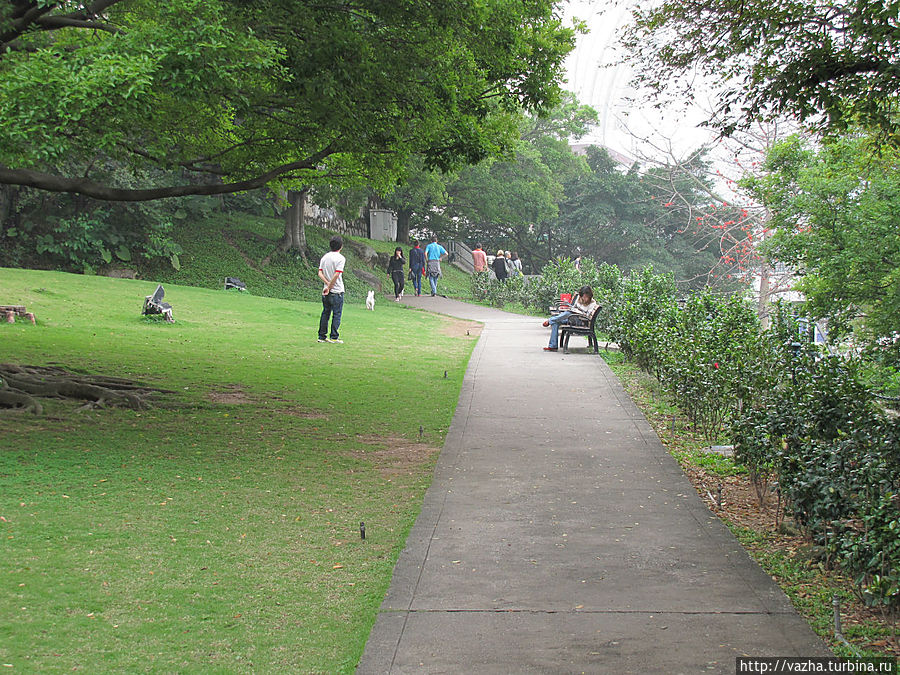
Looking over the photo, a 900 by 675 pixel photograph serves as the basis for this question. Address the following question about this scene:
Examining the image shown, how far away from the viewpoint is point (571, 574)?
468 centimetres

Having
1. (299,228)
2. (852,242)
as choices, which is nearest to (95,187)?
(852,242)

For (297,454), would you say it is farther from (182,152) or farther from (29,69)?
(182,152)

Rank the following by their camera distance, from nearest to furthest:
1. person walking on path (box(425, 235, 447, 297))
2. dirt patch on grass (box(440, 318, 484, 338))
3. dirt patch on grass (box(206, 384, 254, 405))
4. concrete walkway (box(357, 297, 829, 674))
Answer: concrete walkway (box(357, 297, 829, 674))
dirt patch on grass (box(206, 384, 254, 405))
dirt patch on grass (box(440, 318, 484, 338))
person walking on path (box(425, 235, 447, 297))

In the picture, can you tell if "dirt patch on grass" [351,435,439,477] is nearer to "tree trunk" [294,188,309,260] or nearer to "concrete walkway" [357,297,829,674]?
"concrete walkway" [357,297,829,674]

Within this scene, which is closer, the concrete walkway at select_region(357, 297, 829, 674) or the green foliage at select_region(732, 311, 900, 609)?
the concrete walkway at select_region(357, 297, 829, 674)

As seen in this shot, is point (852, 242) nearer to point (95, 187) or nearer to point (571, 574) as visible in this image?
point (571, 574)

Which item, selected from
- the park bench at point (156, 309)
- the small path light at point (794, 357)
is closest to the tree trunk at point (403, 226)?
the park bench at point (156, 309)

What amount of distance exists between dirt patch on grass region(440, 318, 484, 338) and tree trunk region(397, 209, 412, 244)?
16712mm

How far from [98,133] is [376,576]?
4183 mm

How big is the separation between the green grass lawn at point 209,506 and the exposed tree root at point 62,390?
0.22 meters

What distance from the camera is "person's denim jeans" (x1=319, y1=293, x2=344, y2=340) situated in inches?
570

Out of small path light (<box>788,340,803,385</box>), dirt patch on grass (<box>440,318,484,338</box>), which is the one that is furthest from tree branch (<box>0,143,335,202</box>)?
dirt patch on grass (<box>440,318,484,338</box>)

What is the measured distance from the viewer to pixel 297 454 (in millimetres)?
7520

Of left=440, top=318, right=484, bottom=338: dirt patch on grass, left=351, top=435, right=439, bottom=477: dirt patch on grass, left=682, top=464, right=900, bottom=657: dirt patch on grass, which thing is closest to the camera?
left=682, top=464, right=900, bottom=657: dirt patch on grass
